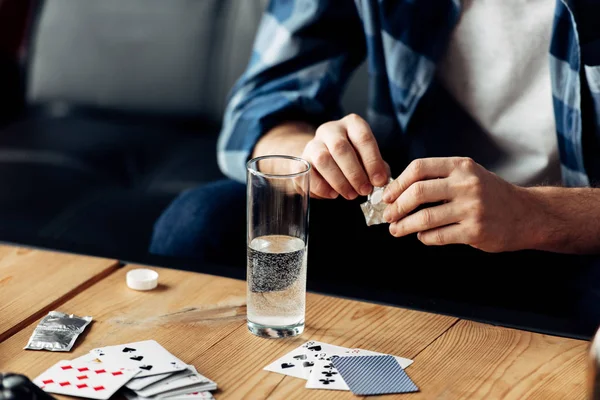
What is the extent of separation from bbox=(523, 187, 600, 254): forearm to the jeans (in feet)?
0.26

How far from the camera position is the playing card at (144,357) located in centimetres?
89

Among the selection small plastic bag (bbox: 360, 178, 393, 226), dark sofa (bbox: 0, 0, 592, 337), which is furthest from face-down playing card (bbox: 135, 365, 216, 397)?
dark sofa (bbox: 0, 0, 592, 337)

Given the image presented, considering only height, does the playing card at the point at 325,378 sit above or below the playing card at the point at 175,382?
below

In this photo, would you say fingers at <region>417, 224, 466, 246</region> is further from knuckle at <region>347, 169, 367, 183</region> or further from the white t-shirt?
the white t-shirt

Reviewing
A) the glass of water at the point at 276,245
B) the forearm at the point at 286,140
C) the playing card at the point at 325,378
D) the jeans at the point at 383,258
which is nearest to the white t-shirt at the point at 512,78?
the jeans at the point at 383,258

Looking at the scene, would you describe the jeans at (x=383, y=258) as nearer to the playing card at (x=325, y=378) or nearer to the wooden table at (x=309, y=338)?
the wooden table at (x=309, y=338)

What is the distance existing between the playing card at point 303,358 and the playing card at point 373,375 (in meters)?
0.02

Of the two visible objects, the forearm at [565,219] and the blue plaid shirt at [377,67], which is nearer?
the forearm at [565,219]

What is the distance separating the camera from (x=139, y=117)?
261 cm

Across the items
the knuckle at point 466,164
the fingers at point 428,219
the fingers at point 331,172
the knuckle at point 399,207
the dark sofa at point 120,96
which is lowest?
the dark sofa at point 120,96

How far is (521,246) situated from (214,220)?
1.71ft

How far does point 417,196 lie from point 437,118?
60cm

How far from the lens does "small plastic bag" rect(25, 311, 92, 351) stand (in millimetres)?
954

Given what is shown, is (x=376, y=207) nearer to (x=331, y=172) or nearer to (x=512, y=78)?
(x=331, y=172)
